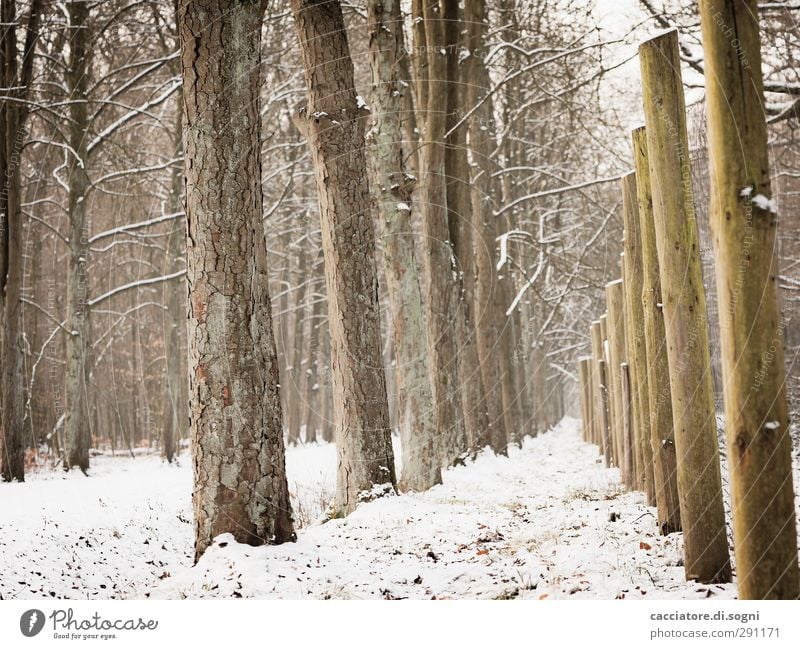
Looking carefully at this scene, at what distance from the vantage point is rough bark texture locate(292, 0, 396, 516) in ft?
21.1

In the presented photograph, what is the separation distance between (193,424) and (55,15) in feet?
35.6

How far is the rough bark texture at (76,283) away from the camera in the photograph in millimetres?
11938

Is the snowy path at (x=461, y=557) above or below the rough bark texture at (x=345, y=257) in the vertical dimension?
below

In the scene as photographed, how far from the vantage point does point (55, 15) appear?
40.4ft

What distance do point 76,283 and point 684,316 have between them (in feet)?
35.5

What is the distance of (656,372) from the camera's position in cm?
450

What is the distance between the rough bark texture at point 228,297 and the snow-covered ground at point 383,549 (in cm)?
28

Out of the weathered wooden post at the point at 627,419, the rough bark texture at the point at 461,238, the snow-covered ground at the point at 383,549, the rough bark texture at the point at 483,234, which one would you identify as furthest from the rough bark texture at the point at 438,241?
the weathered wooden post at the point at 627,419

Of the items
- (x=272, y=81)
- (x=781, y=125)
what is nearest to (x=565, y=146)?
(x=272, y=81)

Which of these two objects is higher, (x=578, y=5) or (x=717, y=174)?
(x=578, y=5)

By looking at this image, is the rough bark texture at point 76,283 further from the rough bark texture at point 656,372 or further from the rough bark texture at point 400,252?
the rough bark texture at point 656,372

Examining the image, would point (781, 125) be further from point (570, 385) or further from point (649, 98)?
point (570, 385)

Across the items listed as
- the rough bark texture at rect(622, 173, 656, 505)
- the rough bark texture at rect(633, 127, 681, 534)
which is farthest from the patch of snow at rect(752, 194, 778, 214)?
the rough bark texture at rect(622, 173, 656, 505)

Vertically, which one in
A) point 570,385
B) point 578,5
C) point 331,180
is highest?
point 578,5
